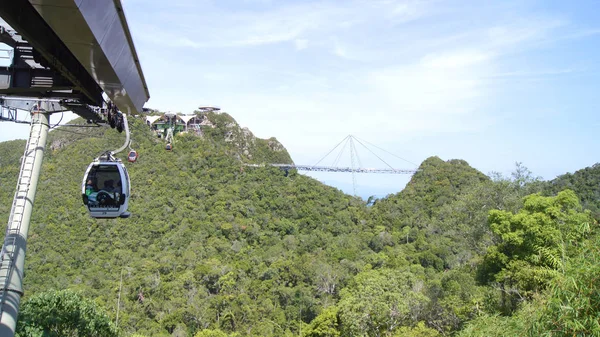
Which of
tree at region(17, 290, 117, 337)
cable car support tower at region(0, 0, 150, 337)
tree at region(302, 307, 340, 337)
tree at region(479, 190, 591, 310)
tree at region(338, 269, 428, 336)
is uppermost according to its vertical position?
cable car support tower at region(0, 0, 150, 337)

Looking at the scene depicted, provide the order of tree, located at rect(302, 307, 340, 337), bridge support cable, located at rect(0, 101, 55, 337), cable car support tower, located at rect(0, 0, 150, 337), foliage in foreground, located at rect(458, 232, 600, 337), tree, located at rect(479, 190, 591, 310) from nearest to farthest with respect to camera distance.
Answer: cable car support tower, located at rect(0, 0, 150, 337) → foliage in foreground, located at rect(458, 232, 600, 337) → bridge support cable, located at rect(0, 101, 55, 337) → tree, located at rect(479, 190, 591, 310) → tree, located at rect(302, 307, 340, 337)

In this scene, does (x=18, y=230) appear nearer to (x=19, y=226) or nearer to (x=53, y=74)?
(x=19, y=226)

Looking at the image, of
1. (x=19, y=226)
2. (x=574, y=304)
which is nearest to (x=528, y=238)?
(x=574, y=304)

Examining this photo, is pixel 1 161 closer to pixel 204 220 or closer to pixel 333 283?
pixel 204 220

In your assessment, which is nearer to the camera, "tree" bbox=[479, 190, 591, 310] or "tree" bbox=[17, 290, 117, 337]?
"tree" bbox=[17, 290, 117, 337]

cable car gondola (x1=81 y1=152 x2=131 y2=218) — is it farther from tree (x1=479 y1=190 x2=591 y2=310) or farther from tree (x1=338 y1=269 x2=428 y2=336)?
tree (x1=338 y1=269 x2=428 y2=336)

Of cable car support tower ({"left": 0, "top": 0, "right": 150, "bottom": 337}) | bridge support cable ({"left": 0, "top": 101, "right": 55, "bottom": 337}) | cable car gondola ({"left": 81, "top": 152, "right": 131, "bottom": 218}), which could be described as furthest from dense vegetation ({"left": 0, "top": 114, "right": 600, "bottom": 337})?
cable car gondola ({"left": 81, "top": 152, "right": 131, "bottom": 218})
